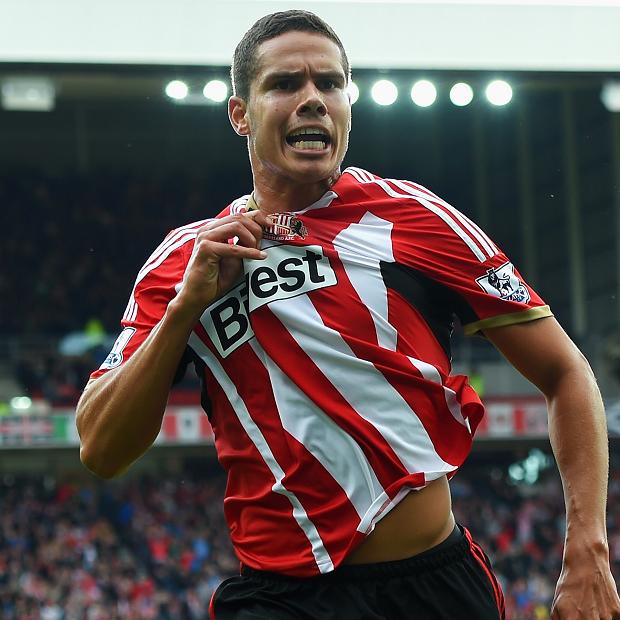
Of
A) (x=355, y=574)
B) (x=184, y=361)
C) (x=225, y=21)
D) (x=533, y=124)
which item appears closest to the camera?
(x=355, y=574)

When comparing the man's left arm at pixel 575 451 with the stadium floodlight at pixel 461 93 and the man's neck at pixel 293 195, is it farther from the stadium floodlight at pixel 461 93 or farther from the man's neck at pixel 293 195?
the stadium floodlight at pixel 461 93

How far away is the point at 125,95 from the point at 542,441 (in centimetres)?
737

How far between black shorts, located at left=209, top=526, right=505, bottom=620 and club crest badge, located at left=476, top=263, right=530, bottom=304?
459mm

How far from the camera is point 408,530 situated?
87.0 inches

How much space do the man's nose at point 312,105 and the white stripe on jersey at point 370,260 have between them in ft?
0.71

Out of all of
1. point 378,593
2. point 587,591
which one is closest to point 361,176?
point 378,593

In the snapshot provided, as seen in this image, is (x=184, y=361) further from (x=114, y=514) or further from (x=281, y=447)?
(x=114, y=514)

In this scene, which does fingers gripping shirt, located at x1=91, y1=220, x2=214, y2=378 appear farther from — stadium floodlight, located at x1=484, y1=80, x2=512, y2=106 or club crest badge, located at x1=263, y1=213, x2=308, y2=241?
stadium floodlight, located at x1=484, y1=80, x2=512, y2=106

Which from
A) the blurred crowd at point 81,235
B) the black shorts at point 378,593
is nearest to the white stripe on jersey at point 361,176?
the black shorts at point 378,593

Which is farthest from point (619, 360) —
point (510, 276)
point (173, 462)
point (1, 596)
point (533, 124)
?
point (510, 276)

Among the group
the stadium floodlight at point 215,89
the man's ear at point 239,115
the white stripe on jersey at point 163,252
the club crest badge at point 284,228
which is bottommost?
the white stripe on jersey at point 163,252

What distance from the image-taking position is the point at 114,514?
1573 cm

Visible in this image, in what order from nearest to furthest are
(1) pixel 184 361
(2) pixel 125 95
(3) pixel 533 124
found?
(1) pixel 184 361
(2) pixel 125 95
(3) pixel 533 124

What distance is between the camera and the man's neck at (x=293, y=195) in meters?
2.42
